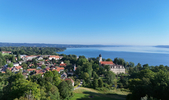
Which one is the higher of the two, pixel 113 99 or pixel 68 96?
pixel 68 96

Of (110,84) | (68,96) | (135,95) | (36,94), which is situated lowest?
(110,84)

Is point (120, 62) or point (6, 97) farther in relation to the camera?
point (120, 62)

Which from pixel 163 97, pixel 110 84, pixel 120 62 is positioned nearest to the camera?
pixel 163 97

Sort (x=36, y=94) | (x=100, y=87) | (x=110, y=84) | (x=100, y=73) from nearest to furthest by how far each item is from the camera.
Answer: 1. (x=36, y=94)
2. (x=100, y=87)
3. (x=110, y=84)
4. (x=100, y=73)

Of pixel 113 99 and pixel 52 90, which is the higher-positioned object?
pixel 52 90

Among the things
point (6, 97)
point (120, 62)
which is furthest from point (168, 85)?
point (120, 62)

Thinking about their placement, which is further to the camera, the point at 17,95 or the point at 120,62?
the point at 120,62

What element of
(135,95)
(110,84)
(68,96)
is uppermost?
(135,95)

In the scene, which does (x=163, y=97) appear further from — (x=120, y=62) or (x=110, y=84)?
(x=120, y=62)

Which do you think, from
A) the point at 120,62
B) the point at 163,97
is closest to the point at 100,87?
the point at 163,97

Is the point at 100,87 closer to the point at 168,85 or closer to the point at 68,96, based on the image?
the point at 68,96
